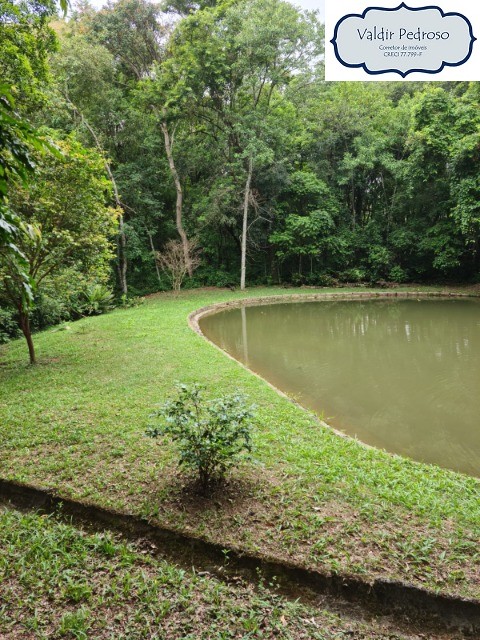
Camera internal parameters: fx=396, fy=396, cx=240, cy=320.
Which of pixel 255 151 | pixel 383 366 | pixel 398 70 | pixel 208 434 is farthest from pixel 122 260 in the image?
pixel 208 434

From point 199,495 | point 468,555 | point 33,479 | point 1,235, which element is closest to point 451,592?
point 468,555

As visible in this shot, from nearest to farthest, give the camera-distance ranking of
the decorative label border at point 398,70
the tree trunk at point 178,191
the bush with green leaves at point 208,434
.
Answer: the bush with green leaves at point 208,434 → the decorative label border at point 398,70 → the tree trunk at point 178,191

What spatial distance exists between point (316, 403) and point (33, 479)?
3716 millimetres

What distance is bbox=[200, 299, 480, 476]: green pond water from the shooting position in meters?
4.67

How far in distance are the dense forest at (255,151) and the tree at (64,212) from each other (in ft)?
23.6

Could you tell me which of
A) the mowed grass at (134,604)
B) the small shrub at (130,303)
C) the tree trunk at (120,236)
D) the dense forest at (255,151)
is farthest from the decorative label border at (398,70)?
the tree trunk at (120,236)

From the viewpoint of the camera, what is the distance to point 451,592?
213 centimetres

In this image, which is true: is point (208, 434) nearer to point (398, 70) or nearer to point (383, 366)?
point (398, 70)

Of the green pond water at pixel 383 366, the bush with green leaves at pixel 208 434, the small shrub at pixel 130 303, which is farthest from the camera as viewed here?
the small shrub at pixel 130 303

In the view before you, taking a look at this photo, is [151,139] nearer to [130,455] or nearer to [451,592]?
[130,455]

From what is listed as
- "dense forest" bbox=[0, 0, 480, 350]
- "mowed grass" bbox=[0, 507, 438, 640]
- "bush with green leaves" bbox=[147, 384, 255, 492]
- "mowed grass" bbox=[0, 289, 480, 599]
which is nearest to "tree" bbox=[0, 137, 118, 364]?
"mowed grass" bbox=[0, 289, 480, 599]

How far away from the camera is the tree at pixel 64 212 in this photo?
6031 millimetres

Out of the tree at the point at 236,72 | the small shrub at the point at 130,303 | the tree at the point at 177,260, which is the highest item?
the tree at the point at 236,72

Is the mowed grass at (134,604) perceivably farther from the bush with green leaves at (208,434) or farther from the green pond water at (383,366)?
→ the green pond water at (383,366)
